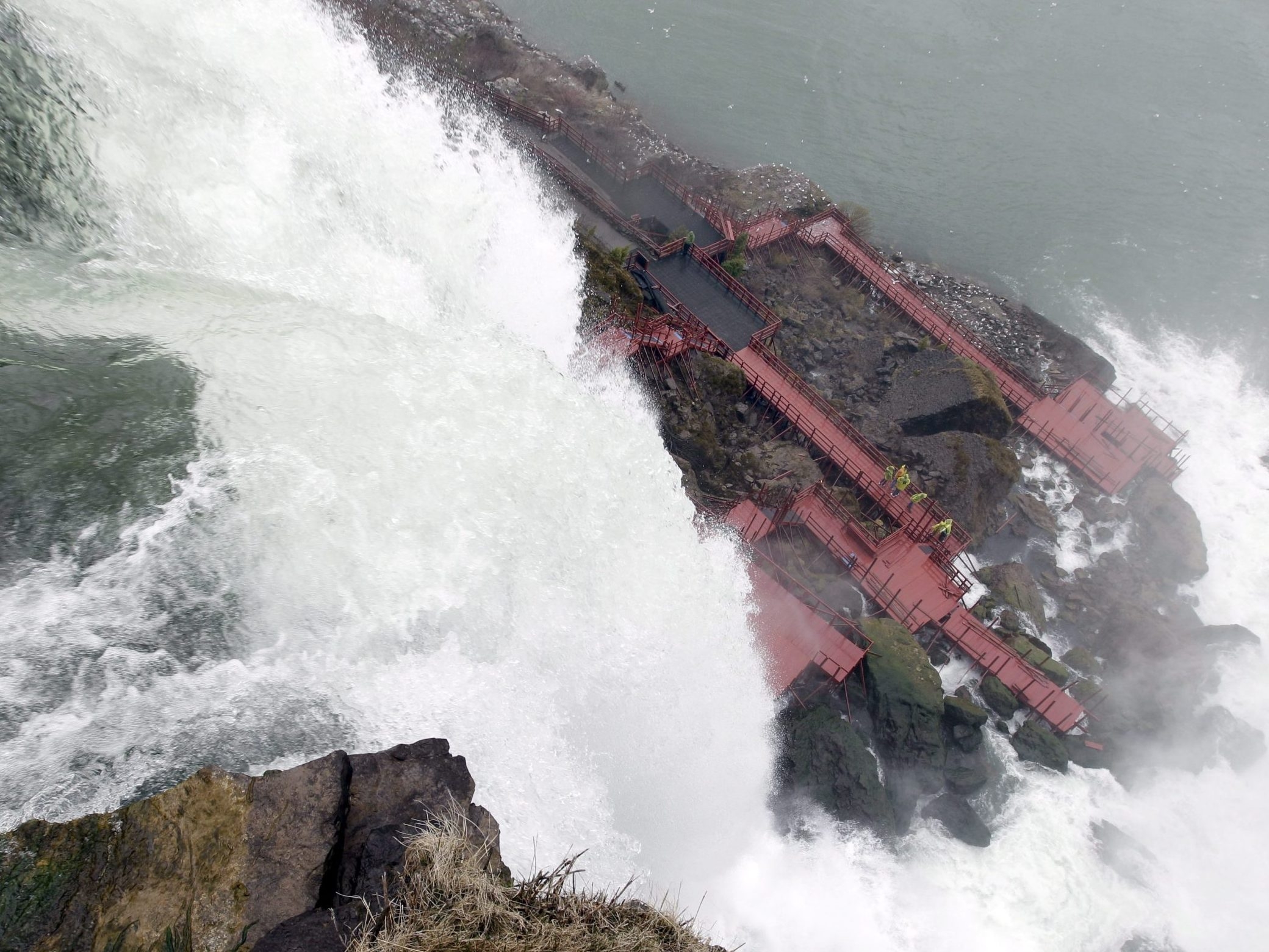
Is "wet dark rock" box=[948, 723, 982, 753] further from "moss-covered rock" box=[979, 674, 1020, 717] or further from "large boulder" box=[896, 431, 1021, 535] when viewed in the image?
"large boulder" box=[896, 431, 1021, 535]

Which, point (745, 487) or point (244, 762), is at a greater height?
point (745, 487)

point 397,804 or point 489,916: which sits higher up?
point 489,916

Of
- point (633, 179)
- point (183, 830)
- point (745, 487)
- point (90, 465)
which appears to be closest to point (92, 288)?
point (90, 465)

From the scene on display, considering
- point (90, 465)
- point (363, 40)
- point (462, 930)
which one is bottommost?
point (90, 465)

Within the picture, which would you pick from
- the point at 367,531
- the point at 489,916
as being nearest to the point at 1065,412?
the point at 367,531

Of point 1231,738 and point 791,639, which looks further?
point 1231,738

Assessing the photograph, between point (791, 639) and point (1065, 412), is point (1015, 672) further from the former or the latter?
point (1065, 412)

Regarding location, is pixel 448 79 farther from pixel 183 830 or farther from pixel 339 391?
pixel 183 830
